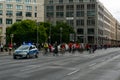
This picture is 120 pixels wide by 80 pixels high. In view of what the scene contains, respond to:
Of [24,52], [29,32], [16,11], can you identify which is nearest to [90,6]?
[16,11]

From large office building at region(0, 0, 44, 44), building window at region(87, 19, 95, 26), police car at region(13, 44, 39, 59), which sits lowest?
police car at region(13, 44, 39, 59)

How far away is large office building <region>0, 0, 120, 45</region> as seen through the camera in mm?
139875

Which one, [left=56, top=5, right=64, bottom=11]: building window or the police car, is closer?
the police car

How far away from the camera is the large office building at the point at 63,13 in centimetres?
13988

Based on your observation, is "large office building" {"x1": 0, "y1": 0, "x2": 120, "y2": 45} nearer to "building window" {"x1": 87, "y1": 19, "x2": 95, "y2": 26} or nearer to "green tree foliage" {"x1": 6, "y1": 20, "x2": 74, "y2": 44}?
"building window" {"x1": 87, "y1": 19, "x2": 95, "y2": 26}

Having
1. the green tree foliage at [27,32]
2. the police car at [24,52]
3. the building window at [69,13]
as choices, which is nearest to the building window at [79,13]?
the building window at [69,13]

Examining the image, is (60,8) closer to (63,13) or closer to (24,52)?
(63,13)

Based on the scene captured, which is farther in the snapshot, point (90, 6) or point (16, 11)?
point (90, 6)

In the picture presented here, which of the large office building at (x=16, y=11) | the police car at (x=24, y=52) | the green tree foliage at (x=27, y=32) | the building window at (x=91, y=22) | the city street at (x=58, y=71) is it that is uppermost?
the large office building at (x=16, y=11)

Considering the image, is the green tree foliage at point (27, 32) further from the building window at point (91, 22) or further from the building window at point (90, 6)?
the building window at point (90, 6)

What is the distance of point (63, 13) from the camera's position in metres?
156

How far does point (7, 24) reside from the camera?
139375mm

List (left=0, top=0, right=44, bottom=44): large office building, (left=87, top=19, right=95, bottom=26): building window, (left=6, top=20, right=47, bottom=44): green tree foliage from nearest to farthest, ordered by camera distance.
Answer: (left=6, top=20, right=47, bottom=44): green tree foliage < (left=0, top=0, right=44, bottom=44): large office building < (left=87, top=19, right=95, bottom=26): building window

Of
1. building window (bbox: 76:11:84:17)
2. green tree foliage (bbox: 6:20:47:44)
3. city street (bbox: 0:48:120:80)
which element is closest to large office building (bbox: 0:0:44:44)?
building window (bbox: 76:11:84:17)
